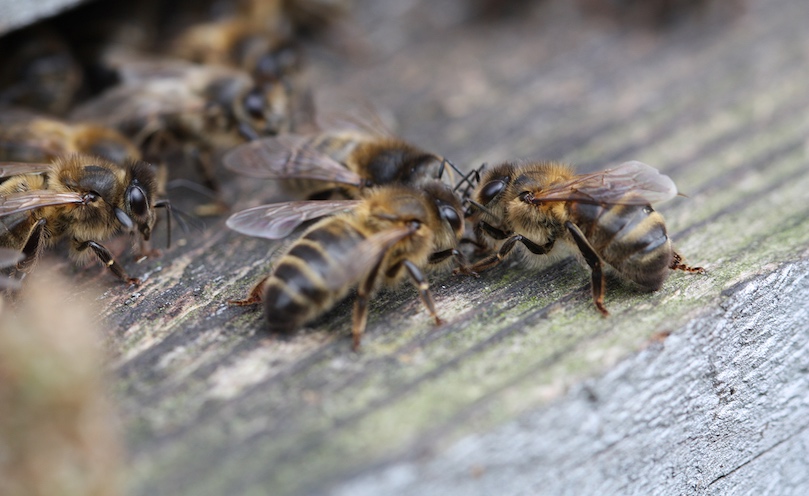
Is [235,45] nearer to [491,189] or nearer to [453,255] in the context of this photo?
[491,189]

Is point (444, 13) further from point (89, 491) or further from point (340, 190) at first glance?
point (89, 491)

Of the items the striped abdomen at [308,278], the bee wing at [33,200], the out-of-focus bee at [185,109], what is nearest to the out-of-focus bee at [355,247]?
the striped abdomen at [308,278]

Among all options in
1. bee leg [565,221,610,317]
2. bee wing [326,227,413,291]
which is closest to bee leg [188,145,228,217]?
bee wing [326,227,413,291]

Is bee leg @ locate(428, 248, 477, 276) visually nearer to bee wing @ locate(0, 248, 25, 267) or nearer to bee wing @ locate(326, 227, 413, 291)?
bee wing @ locate(326, 227, 413, 291)

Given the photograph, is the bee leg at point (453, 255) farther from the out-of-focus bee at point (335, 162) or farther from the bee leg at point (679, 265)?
the bee leg at point (679, 265)

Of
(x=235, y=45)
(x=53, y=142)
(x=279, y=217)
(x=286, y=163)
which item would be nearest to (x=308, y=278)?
(x=279, y=217)
